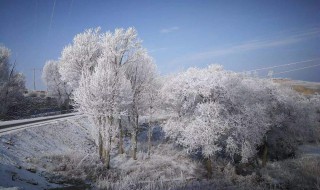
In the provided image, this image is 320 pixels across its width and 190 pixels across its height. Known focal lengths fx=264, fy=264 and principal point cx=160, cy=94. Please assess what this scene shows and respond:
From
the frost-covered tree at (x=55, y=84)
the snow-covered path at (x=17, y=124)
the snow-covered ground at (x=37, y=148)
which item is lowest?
the snow-covered ground at (x=37, y=148)

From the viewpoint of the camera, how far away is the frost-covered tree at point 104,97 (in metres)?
23.6

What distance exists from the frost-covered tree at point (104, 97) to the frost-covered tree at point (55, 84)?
144ft

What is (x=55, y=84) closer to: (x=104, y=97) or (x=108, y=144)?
(x=108, y=144)

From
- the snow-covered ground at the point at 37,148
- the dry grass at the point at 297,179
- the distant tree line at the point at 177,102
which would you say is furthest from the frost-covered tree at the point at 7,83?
the dry grass at the point at 297,179

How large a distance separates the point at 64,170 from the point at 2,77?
42541 mm

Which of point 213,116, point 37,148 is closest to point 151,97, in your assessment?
point 213,116

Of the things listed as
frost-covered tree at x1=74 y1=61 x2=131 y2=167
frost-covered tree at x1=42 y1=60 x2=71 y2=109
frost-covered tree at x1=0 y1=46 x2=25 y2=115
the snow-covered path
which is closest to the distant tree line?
frost-covered tree at x1=74 y1=61 x2=131 y2=167

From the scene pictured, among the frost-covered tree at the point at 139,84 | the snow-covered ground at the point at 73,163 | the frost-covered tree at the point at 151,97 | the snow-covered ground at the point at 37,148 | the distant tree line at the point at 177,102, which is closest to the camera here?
the snow-covered ground at the point at 37,148

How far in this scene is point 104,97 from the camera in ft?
78.0

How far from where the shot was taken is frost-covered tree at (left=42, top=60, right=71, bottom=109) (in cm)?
6825

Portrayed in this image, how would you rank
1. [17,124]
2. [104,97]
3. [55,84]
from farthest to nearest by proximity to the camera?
[55,84]
[17,124]
[104,97]

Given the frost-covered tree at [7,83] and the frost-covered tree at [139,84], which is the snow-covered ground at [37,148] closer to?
the frost-covered tree at [139,84]

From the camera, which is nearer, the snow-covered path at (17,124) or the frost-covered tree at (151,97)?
the snow-covered path at (17,124)

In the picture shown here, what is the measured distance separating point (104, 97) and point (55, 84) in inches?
2060
